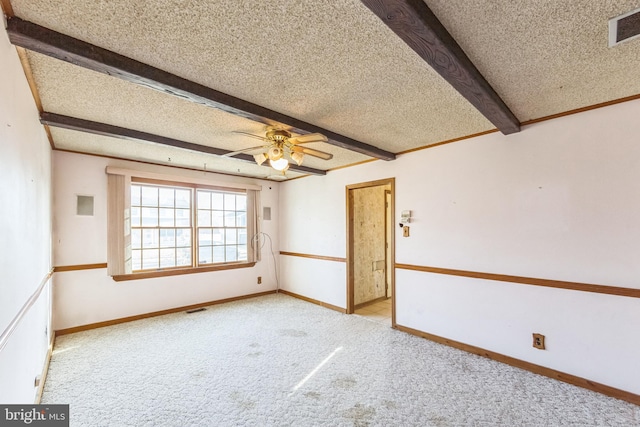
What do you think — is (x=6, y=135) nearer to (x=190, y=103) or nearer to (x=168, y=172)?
(x=190, y=103)

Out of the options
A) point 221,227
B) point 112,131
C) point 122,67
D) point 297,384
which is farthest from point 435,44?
point 221,227

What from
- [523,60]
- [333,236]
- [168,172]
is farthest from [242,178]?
[523,60]

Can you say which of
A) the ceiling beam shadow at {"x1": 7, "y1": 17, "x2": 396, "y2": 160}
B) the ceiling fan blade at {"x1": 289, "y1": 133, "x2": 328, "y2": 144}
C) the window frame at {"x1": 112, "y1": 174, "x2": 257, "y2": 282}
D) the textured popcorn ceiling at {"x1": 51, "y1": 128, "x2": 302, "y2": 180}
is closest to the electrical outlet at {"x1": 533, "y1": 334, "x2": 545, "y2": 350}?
the ceiling fan blade at {"x1": 289, "y1": 133, "x2": 328, "y2": 144}

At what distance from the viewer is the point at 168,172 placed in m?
4.45

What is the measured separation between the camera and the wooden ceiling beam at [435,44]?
1.18 metres

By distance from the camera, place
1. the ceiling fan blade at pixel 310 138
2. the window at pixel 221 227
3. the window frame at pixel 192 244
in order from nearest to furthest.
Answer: the ceiling fan blade at pixel 310 138 → the window frame at pixel 192 244 → the window at pixel 221 227

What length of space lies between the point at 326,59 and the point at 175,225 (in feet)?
12.9

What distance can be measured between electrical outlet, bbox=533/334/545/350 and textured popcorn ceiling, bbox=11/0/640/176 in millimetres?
2027

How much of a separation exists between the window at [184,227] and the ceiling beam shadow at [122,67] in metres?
2.92

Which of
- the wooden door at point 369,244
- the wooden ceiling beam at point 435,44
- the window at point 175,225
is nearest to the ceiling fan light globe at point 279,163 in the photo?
the wooden ceiling beam at point 435,44

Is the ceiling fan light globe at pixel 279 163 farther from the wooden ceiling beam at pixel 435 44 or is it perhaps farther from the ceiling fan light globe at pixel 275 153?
the wooden ceiling beam at pixel 435 44

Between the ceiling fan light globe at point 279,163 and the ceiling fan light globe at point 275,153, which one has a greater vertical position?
the ceiling fan light globe at point 275,153

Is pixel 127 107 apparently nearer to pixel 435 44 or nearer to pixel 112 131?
pixel 112 131

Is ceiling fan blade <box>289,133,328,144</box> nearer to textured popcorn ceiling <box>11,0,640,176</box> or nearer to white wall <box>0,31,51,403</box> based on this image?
textured popcorn ceiling <box>11,0,640,176</box>
